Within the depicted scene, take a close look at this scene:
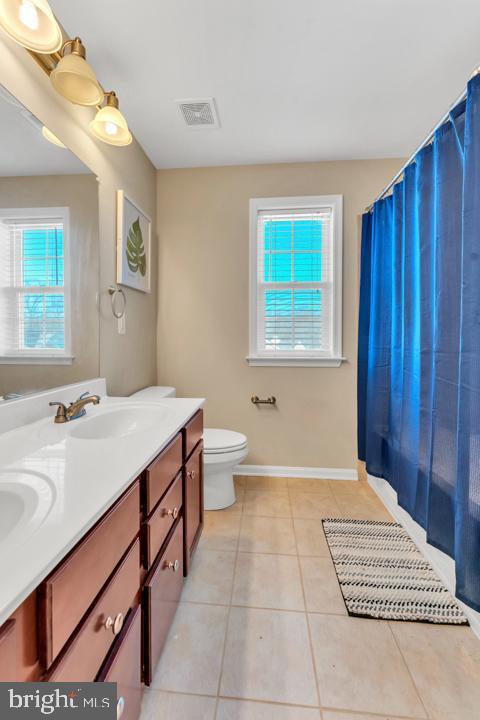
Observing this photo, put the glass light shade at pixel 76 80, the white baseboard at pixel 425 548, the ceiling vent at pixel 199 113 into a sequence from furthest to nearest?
the ceiling vent at pixel 199 113 → the white baseboard at pixel 425 548 → the glass light shade at pixel 76 80

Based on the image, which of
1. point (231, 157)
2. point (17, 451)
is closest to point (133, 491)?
A: point (17, 451)

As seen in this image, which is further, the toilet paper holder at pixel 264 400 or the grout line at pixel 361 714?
the toilet paper holder at pixel 264 400

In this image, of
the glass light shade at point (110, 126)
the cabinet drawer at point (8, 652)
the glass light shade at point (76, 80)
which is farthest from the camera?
the glass light shade at point (110, 126)

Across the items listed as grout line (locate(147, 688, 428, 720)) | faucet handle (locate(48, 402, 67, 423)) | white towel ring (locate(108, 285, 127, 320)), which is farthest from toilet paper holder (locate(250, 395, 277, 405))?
grout line (locate(147, 688, 428, 720))

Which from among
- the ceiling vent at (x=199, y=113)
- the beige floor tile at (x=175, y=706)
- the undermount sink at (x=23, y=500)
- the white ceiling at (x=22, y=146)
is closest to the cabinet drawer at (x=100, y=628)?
the undermount sink at (x=23, y=500)

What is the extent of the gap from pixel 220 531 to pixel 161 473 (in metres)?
1.03

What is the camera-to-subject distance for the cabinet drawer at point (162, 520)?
0.90 metres

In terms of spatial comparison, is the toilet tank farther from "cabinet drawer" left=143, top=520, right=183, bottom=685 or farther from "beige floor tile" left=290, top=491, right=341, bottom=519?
"beige floor tile" left=290, top=491, right=341, bottom=519

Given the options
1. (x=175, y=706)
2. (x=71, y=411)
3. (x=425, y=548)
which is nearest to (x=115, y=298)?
(x=71, y=411)

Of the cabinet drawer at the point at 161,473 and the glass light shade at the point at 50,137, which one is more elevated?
the glass light shade at the point at 50,137

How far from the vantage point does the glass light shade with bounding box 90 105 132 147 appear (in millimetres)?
1390

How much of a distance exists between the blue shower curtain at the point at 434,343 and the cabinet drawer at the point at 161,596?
958 millimetres

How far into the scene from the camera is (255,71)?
5.21ft

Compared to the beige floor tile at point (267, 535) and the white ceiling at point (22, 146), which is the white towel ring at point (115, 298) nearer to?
the white ceiling at point (22, 146)
